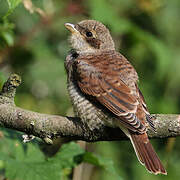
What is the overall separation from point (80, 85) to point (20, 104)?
156 centimetres

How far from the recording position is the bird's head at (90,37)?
3.96 meters

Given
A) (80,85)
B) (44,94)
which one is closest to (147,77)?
(44,94)

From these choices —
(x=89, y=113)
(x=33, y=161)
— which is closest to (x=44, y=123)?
(x=33, y=161)

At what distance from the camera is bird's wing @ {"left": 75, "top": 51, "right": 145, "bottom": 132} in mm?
3129

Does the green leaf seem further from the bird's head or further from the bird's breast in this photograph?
the bird's head

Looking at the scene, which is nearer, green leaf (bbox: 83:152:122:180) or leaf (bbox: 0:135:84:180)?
leaf (bbox: 0:135:84:180)

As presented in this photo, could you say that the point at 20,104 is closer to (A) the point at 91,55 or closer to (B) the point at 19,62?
(B) the point at 19,62

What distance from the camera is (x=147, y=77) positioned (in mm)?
5273

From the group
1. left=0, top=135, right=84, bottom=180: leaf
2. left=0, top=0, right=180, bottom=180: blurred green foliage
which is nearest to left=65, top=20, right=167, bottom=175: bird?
left=0, top=135, right=84, bottom=180: leaf

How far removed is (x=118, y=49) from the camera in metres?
4.96

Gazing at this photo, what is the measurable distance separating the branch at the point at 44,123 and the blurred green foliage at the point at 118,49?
4.77 feet

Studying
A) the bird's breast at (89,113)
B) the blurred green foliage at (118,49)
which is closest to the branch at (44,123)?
the bird's breast at (89,113)

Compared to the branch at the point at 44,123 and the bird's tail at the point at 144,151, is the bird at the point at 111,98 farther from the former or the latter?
the branch at the point at 44,123

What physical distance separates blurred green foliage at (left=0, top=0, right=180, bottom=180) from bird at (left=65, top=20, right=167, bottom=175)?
884mm
